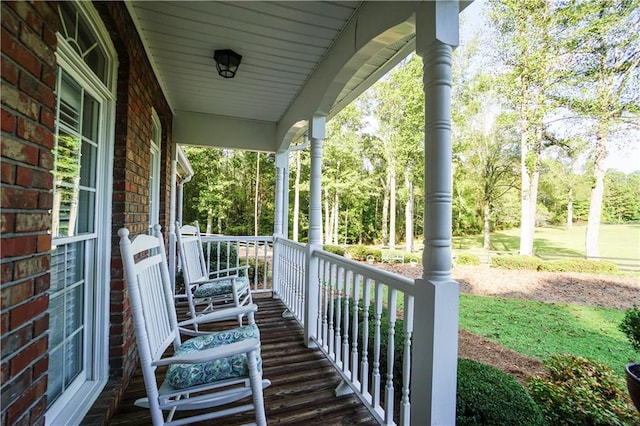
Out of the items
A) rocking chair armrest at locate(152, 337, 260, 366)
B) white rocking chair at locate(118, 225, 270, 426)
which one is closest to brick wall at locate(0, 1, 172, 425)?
white rocking chair at locate(118, 225, 270, 426)

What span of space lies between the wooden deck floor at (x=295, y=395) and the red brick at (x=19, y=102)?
1719 millimetres

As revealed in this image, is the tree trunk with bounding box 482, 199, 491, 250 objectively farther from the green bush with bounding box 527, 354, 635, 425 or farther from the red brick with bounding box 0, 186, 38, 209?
the red brick with bounding box 0, 186, 38, 209

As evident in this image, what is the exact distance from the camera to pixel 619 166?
8.70 metres

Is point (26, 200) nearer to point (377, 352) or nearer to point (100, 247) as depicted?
point (100, 247)

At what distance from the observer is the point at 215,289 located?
3.08 meters

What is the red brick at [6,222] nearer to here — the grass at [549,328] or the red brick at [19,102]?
the red brick at [19,102]

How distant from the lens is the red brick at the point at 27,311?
891mm

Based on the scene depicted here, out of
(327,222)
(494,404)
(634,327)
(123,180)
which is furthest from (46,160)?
(327,222)

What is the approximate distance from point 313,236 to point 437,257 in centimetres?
168

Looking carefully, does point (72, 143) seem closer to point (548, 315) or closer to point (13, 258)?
point (13, 258)

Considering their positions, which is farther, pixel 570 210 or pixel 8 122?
pixel 570 210

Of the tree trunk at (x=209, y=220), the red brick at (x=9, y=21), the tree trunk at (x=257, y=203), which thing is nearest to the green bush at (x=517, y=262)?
the red brick at (x=9, y=21)

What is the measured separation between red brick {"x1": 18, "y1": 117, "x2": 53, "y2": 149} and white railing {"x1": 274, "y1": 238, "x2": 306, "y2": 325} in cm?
239

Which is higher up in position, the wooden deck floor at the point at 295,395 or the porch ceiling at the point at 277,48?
the porch ceiling at the point at 277,48
